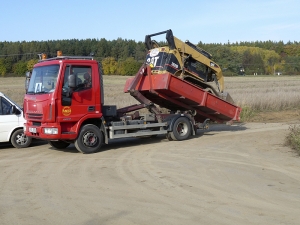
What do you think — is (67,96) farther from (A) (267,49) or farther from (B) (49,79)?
(A) (267,49)

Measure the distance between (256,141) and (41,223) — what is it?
29.7ft

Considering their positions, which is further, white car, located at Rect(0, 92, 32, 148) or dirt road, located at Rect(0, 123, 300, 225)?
white car, located at Rect(0, 92, 32, 148)

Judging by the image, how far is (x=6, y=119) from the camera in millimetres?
13062

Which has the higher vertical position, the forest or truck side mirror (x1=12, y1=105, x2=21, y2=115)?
the forest

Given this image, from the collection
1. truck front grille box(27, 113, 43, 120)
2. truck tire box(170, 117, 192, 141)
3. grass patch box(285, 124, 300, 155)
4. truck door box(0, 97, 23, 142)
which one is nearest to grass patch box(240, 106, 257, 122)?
truck tire box(170, 117, 192, 141)

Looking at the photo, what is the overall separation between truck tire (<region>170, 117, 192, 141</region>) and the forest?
2.73 meters

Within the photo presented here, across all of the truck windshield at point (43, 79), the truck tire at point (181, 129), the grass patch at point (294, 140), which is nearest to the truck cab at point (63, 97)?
the truck windshield at point (43, 79)

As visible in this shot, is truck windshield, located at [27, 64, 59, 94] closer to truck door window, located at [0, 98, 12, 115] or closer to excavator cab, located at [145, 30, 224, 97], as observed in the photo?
truck door window, located at [0, 98, 12, 115]

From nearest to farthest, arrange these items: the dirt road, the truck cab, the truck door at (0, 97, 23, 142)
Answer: the dirt road < the truck cab < the truck door at (0, 97, 23, 142)

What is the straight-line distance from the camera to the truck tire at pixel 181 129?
14047 mm

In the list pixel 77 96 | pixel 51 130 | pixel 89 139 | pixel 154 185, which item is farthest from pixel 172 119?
pixel 154 185

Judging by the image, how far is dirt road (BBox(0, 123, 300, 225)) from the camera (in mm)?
6207

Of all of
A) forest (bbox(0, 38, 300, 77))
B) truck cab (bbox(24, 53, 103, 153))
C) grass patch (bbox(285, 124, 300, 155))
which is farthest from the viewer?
forest (bbox(0, 38, 300, 77))

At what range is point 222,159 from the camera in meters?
10.5
